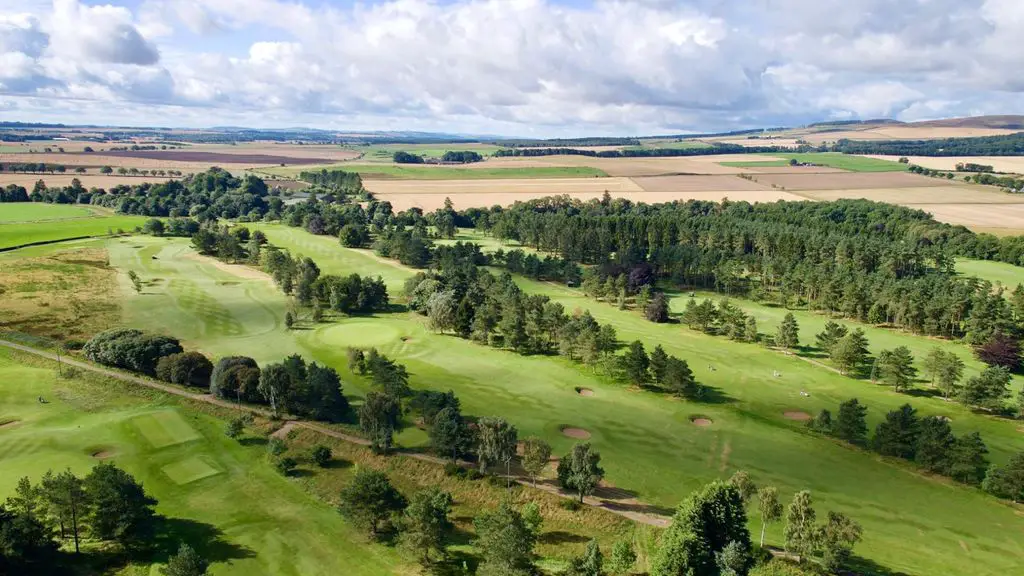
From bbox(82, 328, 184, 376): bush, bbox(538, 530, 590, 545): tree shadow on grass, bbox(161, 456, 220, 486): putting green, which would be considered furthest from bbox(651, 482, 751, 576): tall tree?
bbox(82, 328, 184, 376): bush

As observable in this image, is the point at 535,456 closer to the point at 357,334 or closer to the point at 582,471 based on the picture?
the point at 582,471

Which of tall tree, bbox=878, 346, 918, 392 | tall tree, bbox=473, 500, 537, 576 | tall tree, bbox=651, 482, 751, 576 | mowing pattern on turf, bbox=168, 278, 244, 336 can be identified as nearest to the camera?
tall tree, bbox=651, 482, 751, 576

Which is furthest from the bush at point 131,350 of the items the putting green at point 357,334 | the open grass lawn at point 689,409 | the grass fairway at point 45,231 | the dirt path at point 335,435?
the grass fairway at point 45,231

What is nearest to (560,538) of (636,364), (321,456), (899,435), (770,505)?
(770,505)

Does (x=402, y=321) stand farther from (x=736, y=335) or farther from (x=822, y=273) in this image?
(x=822, y=273)

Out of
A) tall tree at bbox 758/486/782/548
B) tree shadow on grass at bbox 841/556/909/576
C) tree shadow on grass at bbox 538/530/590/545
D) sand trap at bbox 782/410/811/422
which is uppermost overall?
tall tree at bbox 758/486/782/548

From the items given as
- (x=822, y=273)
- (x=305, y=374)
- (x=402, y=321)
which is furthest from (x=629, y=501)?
(x=822, y=273)

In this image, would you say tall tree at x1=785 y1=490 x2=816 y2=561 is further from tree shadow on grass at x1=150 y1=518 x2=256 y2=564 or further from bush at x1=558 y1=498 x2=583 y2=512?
tree shadow on grass at x1=150 y1=518 x2=256 y2=564
